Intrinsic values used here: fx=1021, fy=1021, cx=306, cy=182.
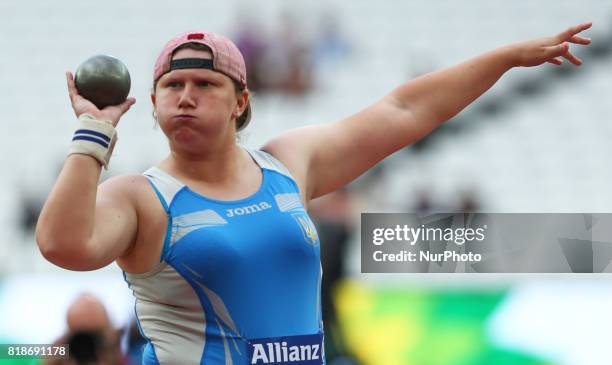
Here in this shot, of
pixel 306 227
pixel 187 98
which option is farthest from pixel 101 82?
pixel 306 227

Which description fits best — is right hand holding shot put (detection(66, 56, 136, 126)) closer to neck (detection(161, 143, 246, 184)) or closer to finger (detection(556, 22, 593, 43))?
neck (detection(161, 143, 246, 184))

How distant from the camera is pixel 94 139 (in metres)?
2.60

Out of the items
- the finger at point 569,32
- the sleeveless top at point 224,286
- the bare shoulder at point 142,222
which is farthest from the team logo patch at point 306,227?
the finger at point 569,32

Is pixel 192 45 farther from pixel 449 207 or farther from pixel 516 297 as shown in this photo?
pixel 449 207

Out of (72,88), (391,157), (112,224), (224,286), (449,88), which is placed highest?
(391,157)

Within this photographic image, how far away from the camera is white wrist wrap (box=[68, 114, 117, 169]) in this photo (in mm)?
2590

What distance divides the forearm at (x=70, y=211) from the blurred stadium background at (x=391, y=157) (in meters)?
4.06

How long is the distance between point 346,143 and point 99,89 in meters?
1.03

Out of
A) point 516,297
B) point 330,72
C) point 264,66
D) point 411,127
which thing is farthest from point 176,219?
point 330,72

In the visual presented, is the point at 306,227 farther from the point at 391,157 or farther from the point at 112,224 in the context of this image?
the point at 391,157

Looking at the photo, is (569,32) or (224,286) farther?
(569,32)

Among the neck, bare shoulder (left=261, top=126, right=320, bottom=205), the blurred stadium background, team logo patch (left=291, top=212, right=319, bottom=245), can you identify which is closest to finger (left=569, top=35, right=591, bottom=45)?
bare shoulder (left=261, top=126, right=320, bottom=205)

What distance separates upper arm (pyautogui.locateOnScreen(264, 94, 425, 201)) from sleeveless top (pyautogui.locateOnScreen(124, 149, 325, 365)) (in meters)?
0.40

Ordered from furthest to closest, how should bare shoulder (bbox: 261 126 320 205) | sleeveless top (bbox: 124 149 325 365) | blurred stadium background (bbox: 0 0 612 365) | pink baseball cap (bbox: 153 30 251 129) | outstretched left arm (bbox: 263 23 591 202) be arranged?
blurred stadium background (bbox: 0 0 612 365) < outstretched left arm (bbox: 263 23 591 202) < bare shoulder (bbox: 261 126 320 205) < pink baseball cap (bbox: 153 30 251 129) < sleeveless top (bbox: 124 149 325 365)
